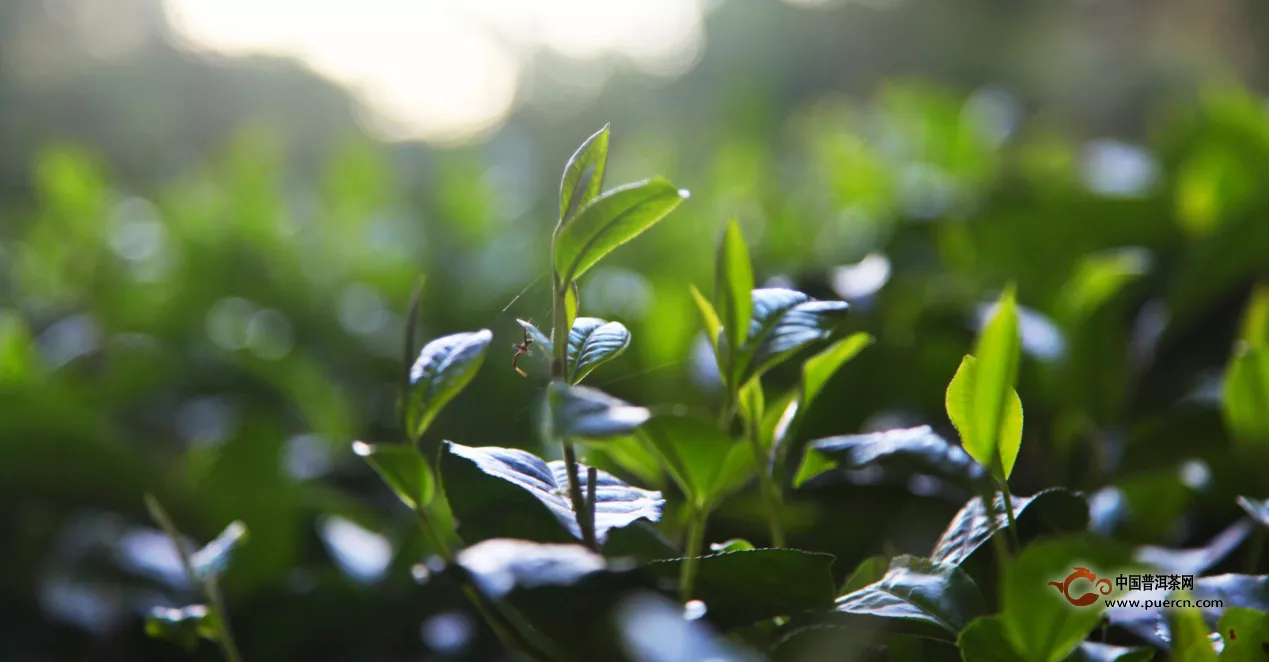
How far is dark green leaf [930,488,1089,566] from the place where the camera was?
0.41 metres

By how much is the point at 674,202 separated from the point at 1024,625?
8.4 inches

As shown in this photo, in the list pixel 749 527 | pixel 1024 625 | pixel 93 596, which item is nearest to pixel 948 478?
pixel 1024 625

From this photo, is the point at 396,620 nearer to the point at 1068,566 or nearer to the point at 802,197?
the point at 1068,566

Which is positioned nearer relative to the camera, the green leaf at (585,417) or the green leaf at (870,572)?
the green leaf at (585,417)

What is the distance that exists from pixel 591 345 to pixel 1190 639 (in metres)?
0.27

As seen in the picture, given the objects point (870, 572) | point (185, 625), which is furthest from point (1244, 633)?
point (185, 625)

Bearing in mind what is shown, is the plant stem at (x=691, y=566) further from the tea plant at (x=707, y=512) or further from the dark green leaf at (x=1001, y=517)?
the dark green leaf at (x=1001, y=517)

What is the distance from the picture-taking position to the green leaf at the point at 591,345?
1.24 feet

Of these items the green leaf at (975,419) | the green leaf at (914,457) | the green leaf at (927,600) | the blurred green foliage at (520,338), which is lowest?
the blurred green foliage at (520,338)

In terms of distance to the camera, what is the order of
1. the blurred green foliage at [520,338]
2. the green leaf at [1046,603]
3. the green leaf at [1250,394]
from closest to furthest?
1. the green leaf at [1046,603]
2. the green leaf at [1250,394]
3. the blurred green foliage at [520,338]

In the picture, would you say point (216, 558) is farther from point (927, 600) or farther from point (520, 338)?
point (927, 600)

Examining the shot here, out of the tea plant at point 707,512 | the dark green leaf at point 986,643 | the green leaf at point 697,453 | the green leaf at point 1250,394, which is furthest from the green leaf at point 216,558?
the green leaf at point 1250,394

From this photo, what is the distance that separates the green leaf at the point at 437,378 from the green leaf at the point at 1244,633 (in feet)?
1.12

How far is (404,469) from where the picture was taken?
0.37 m
